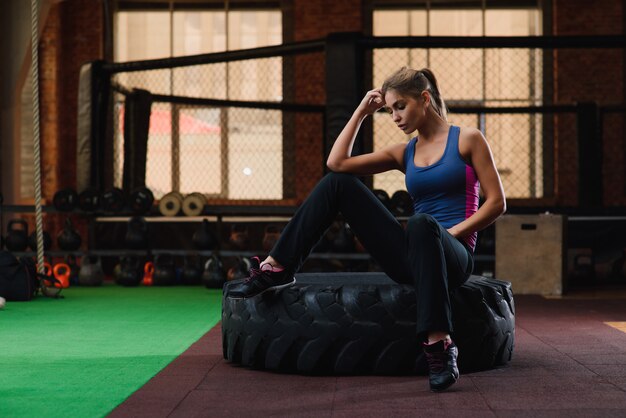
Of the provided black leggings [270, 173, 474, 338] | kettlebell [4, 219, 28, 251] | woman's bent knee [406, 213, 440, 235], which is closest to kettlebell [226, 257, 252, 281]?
kettlebell [4, 219, 28, 251]

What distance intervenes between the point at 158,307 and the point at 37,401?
344 centimetres

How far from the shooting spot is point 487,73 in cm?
1194

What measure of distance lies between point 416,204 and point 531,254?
4.02m

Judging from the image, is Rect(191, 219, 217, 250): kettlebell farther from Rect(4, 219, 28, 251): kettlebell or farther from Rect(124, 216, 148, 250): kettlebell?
Rect(4, 219, 28, 251): kettlebell

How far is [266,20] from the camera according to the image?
12.1 metres

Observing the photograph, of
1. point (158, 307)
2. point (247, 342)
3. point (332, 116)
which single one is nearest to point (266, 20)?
point (332, 116)

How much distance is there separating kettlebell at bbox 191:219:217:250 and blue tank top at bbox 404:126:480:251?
220 inches

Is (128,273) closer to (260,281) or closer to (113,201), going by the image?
(113,201)

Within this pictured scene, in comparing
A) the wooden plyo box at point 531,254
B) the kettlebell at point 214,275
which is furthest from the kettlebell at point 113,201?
the wooden plyo box at point 531,254

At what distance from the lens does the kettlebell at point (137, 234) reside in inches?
344

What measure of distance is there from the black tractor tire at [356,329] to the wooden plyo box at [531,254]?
3873mm

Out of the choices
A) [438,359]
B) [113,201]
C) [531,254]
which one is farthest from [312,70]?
A: [438,359]

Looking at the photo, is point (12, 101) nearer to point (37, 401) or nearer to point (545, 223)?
point (545, 223)

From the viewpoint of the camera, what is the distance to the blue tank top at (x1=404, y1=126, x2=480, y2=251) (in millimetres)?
3062
